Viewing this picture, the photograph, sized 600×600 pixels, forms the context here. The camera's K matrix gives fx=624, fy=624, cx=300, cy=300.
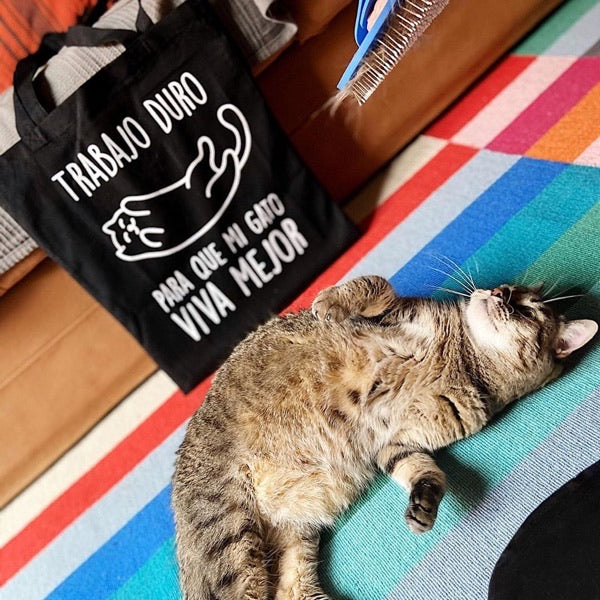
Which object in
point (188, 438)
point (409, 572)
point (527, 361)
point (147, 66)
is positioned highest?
point (147, 66)

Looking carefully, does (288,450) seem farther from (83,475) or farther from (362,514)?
(83,475)

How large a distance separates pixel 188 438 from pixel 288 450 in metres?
0.22

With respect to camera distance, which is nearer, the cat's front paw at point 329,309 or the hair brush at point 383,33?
the hair brush at point 383,33

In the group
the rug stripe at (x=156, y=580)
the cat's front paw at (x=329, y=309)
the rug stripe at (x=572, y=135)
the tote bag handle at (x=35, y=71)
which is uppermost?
the tote bag handle at (x=35, y=71)

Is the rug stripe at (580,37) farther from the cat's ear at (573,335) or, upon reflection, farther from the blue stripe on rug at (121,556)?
the blue stripe on rug at (121,556)

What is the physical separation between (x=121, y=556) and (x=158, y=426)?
0.35 meters

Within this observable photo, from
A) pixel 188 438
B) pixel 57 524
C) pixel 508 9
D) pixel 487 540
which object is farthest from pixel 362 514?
pixel 508 9

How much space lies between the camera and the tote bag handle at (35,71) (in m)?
1.37

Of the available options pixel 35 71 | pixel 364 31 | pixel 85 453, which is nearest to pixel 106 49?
pixel 35 71

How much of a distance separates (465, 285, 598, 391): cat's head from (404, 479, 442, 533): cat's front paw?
0.87 ft

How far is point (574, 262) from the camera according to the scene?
4.40 feet

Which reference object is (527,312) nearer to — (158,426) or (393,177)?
(393,177)

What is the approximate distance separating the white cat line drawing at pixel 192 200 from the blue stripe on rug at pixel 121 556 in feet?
1.97

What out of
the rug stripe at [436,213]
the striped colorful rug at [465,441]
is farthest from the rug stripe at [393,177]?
the rug stripe at [436,213]
